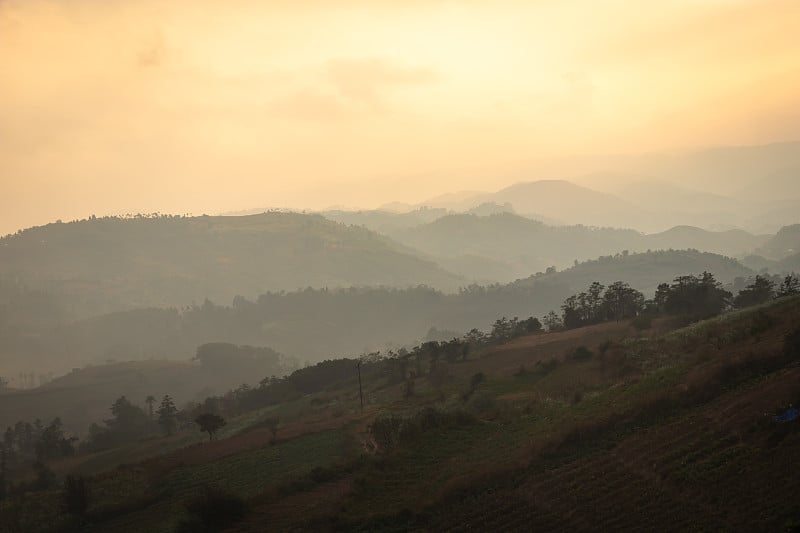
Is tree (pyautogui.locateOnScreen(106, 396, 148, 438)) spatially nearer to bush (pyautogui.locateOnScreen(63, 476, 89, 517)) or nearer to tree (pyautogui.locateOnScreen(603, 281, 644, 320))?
bush (pyautogui.locateOnScreen(63, 476, 89, 517))

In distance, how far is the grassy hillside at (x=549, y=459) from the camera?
28578mm

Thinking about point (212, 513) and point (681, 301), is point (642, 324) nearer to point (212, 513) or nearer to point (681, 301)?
point (681, 301)

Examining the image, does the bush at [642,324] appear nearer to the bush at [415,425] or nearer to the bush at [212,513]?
the bush at [415,425]

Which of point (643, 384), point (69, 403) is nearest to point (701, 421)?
point (643, 384)

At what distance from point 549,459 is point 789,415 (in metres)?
12.8

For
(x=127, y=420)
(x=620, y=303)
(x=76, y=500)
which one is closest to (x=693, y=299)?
(x=620, y=303)

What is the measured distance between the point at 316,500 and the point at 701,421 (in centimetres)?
2384

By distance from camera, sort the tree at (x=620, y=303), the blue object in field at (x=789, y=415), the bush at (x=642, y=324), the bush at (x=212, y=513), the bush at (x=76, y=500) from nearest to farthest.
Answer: the blue object in field at (x=789, y=415) → the bush at (x=212, y=513) → the bush at (x=76, y=500) → the bush at (x=642, y=324) → the tree at (x=620, y=303)

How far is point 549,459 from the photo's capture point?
37.0 m

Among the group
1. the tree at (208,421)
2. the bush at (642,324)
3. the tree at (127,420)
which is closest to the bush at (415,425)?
the tree at (208,421)

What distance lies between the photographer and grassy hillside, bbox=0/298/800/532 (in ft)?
93.8

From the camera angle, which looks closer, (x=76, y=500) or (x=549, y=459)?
(x=549, y=459)

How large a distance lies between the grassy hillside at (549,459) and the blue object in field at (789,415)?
1.64ft

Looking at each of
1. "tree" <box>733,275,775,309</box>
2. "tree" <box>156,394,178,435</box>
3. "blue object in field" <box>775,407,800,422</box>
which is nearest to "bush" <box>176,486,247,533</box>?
"blue object in field" <box>775,407,800,422</box>
